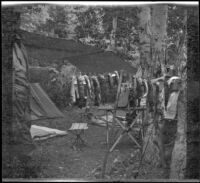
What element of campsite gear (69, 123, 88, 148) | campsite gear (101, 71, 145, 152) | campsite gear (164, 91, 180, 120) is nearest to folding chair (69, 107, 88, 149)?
campsite gear (69, 123, 88, 148)

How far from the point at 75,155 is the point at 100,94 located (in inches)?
37.6

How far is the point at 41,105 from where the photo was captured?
664 cm

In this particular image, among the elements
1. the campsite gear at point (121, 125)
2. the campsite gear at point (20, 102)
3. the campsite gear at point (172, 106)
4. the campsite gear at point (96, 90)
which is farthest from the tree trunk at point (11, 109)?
the campsite gear at point (172, 106)

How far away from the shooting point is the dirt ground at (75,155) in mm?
6602

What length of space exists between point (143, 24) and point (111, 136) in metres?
1.70

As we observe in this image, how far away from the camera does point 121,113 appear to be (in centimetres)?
670

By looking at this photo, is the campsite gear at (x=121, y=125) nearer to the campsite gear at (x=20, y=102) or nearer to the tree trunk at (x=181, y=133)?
the tree trunk at (x=181, y=133)

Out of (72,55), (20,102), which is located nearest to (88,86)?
(72,55)

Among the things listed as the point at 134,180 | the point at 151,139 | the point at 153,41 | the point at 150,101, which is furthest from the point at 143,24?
the point at 134,180

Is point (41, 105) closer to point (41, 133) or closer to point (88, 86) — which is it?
point (41, 133)

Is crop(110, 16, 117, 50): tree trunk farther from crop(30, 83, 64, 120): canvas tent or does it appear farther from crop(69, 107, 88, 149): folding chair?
crop(30, 83, 64, 120): canvas tent

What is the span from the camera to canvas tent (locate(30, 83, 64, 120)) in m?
6.60

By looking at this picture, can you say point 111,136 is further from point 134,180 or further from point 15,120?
point 15,120

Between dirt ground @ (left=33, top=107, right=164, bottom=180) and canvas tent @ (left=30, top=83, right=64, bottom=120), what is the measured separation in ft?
0.30
